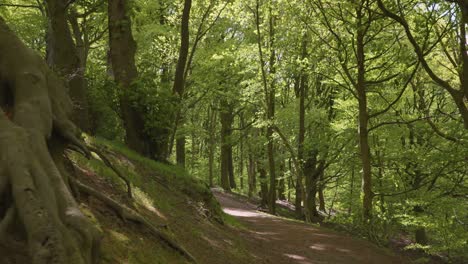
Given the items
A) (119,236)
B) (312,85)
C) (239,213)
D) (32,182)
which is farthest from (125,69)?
(312,85)

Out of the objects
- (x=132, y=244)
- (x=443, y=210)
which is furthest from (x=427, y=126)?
(x=132, y=244)

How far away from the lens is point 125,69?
535 inches

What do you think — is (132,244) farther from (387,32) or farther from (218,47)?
(218,47)

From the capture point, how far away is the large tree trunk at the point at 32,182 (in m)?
3.34

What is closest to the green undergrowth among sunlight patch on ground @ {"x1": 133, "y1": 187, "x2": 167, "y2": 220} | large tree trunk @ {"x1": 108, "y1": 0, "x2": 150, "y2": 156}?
sunlight patch on ground @ {"x1": 133, "y1": 187, "x2": 167, "y2": 220}

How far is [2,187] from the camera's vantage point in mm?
3547

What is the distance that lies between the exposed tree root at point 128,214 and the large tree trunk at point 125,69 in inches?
283

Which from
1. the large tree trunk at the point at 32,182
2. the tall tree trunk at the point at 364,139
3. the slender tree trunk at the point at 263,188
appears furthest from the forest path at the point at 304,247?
the slender tree trunk at the point at 263,188

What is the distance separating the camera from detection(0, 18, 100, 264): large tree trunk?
11.0 feet

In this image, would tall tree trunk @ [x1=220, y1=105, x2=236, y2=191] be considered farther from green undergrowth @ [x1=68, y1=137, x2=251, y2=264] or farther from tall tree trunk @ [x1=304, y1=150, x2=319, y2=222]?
green undergrowth @ [x1=68, y1=137, x2=251, y2=264]

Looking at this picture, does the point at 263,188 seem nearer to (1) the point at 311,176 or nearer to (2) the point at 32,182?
(1) the point at 311,176

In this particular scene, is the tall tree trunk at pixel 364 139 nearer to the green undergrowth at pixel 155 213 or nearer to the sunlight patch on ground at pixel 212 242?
the green undergrowth at pixel 155 213

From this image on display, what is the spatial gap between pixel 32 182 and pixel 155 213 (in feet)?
17.6

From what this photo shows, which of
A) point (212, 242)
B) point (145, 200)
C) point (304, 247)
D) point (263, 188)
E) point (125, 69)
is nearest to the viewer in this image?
point (145, 200)
